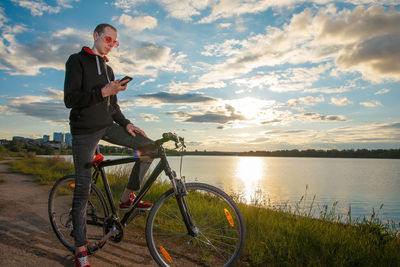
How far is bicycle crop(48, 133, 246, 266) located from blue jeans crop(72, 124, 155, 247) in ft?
0.39

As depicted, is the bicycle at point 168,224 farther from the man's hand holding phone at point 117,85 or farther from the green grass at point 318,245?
the man's hand holding phone at point 117,85

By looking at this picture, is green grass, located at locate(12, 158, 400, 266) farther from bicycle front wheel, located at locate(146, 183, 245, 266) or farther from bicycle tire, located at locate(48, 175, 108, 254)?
bicycle tire, located at locate(48, 175, 108, 254)

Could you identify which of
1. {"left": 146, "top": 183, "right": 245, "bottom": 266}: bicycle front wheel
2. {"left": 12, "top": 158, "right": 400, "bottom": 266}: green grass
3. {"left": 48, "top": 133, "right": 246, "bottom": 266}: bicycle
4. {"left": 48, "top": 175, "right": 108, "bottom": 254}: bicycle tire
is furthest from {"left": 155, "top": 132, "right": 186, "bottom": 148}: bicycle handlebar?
{"left": 12, "top": 158, "right": 400, "bottom": 266}: green grass

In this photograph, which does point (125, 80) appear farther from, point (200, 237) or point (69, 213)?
point (69, 213)

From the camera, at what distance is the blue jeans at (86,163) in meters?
2.82

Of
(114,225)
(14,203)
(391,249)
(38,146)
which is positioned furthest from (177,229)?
(38,146)

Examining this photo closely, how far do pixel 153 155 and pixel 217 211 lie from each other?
135cm

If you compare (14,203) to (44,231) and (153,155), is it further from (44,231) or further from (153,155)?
(153,155)

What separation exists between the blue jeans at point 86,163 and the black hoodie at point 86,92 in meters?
0.12

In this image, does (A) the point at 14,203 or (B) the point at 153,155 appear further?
(A) the point at 14,203

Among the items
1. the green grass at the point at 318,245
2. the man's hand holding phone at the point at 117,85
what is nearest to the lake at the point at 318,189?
the green grass at the point at 318,245

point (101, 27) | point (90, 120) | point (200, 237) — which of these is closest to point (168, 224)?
point (200, 237)

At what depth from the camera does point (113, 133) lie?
3023mm

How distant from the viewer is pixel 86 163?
2.85 meters
